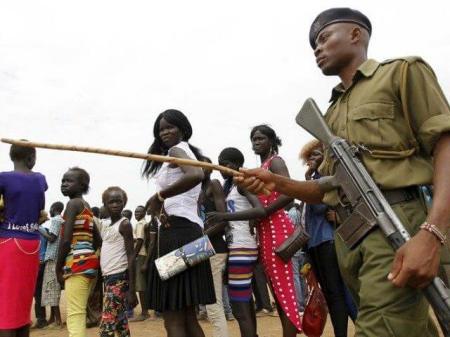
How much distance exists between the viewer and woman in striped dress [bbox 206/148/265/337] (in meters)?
4.09

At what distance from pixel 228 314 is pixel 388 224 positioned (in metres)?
6.21

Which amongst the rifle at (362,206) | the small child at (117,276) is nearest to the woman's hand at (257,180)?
the rifle at (362,206)

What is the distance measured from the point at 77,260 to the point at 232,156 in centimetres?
171

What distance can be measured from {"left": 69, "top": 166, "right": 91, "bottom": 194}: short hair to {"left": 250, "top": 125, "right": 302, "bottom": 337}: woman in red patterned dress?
1711 mm

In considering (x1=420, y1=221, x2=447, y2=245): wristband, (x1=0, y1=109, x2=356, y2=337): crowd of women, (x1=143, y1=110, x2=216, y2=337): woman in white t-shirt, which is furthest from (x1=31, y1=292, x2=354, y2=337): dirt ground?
(x1=420, y1=221, x2=447, y2=245): wristband

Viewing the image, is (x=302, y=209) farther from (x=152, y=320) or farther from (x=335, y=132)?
(x=152, y=320)

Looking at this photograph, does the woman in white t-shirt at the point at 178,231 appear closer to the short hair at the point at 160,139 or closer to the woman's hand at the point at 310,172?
the short hair at the point at 160,139

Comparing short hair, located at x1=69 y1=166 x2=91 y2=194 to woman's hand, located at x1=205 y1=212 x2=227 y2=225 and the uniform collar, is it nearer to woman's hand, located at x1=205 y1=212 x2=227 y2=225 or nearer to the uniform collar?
woman's hand, located at x1=205 y1=212 x2=227 y2=225

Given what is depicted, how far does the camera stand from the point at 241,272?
167 inches

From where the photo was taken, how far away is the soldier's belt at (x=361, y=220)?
6.21ft

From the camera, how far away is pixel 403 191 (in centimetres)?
190

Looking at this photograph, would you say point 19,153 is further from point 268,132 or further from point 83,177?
point 268,132

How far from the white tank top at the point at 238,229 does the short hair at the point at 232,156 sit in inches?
16.4

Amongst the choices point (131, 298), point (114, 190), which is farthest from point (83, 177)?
point (131, 298)
